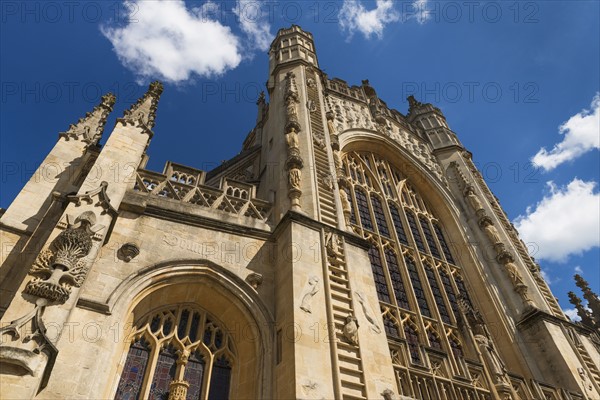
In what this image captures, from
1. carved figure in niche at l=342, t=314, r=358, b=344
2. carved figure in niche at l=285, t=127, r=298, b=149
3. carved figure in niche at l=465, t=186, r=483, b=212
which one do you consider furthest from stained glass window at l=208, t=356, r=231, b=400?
carved figure in niche at l=465, t=186, r=483, b=212

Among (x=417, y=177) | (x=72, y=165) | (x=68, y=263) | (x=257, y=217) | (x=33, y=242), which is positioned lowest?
(x=68, y=263)

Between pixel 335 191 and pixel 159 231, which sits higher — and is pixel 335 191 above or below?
above

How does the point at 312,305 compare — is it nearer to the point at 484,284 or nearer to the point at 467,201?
the point at 484,284

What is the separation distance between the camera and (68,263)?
19.7 feet

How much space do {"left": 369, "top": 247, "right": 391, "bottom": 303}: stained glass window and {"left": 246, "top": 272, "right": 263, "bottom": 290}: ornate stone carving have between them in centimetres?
475

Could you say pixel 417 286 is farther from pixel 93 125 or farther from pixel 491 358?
pixel 93 125

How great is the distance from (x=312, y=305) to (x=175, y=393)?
103 inches

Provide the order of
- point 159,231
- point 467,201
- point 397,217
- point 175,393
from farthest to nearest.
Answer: point 467,201 → point 397,217 → point 159,231 → point 175,393

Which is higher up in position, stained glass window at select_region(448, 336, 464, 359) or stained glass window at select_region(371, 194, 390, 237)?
stained glass window at select_region(371, 194, 390, 237)

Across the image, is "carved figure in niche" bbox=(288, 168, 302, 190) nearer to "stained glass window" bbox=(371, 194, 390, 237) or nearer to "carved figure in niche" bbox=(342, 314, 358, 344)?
"carved figure in niche" bbox=(342, 314, 358, 344)

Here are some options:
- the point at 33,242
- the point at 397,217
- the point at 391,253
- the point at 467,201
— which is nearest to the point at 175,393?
the point at 33,242

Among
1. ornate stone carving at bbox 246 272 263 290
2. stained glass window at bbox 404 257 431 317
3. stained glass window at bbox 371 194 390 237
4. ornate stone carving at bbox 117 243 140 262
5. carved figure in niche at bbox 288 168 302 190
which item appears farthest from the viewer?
stained glass window at bbox 371 194 390 237

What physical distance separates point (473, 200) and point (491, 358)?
8.69 meters

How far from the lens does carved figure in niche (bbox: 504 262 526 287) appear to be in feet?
44.1
